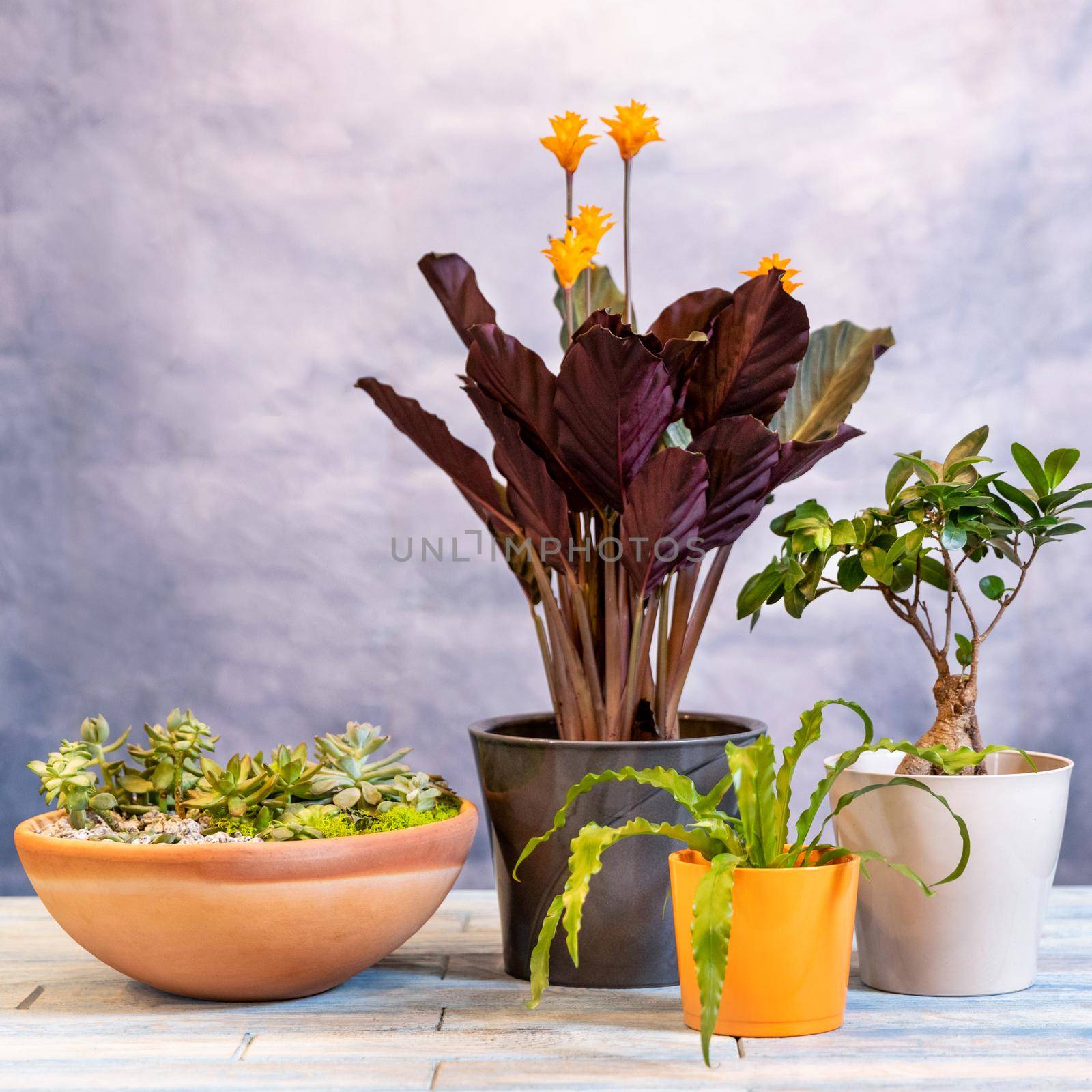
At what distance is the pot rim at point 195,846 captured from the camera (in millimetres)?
915

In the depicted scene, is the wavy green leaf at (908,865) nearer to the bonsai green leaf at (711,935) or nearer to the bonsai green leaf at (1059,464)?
the bonsai green leaf at (711,935)

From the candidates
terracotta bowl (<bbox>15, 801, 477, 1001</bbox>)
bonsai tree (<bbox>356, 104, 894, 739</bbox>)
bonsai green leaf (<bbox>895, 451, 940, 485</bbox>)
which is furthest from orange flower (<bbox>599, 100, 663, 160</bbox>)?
terracotta bowl (<bbox>15, 801, 477, 1001</bbox>)

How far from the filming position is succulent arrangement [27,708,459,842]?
1014 millimetres

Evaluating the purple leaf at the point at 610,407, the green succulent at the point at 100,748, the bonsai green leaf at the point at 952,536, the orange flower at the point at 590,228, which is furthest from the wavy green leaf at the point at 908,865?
the green succulent at the point at 100,748

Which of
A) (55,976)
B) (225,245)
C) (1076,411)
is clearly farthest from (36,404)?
(1076,411)

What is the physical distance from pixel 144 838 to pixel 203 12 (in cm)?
108

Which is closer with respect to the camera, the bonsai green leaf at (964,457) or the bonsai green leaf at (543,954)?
the bonsai green leaf at (543,954)

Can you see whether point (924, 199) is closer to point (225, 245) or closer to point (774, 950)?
point (225, 245)

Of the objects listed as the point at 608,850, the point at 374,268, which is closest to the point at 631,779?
the point at 608,850

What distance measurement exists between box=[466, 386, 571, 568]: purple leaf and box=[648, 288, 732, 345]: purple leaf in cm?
16

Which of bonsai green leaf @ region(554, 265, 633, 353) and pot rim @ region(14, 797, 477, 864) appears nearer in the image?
pot rim @ region(14, 797, 477, 864)

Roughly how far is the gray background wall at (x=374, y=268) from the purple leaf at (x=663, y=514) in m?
0.57

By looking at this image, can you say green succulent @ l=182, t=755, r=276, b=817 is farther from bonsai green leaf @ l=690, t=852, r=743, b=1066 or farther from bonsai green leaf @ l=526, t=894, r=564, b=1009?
bonsai green leaf @ l=690, t=852, r=743, b=1066

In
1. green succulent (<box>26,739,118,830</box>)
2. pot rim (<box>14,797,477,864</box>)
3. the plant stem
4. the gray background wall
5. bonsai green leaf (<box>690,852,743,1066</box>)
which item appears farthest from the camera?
the gray background wall
